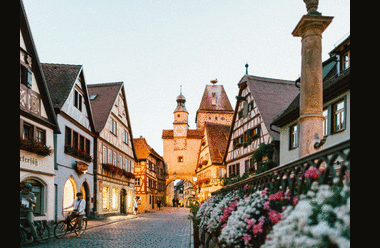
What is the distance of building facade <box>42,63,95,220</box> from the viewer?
19.3 m

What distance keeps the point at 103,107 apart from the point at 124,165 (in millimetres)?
7297

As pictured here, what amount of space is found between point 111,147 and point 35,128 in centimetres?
1318

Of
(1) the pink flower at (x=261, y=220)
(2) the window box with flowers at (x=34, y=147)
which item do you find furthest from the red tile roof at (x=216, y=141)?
(1) the pink flower at (x=261, y=220)

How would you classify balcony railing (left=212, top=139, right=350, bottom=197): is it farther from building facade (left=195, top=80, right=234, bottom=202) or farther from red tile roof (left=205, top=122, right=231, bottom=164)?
red tile roof (left=205, top=122, right=231, bottom=164)

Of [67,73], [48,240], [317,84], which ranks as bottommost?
[48,240]

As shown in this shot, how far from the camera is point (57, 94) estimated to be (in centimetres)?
1989

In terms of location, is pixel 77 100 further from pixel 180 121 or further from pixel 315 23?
pixel 180 121

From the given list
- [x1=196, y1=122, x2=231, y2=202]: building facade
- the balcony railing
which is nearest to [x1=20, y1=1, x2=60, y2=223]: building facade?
the balcony railing

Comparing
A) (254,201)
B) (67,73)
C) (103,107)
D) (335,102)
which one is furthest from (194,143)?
(254,201)

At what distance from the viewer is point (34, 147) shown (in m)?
15.4

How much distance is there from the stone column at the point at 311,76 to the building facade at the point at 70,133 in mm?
14541

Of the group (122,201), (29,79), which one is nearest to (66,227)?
(29,79)
